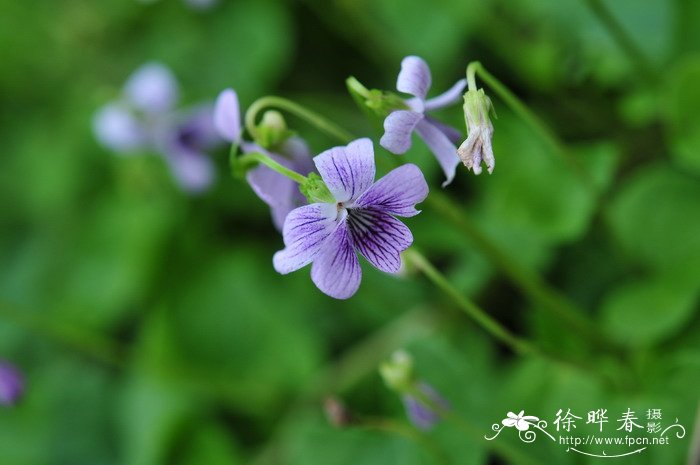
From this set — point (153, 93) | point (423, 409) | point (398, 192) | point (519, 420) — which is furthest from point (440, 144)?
point (153, 93)

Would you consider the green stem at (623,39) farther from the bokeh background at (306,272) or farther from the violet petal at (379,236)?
the violet petal at (379,236)

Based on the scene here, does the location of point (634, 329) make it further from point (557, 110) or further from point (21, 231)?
point (21, 231)

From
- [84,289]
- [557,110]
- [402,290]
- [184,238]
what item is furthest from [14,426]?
[557,110]

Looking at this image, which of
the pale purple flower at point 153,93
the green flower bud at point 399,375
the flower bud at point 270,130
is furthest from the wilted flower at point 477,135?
the pale purple flower at point 153,93

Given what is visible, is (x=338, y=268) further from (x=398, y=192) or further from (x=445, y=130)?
(x=445, y=130)

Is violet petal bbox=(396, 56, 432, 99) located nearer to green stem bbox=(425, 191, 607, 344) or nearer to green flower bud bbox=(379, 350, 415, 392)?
green stem bbox=(425, 191, 607, 344)

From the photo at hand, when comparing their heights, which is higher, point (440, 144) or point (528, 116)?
point (528, 116)
